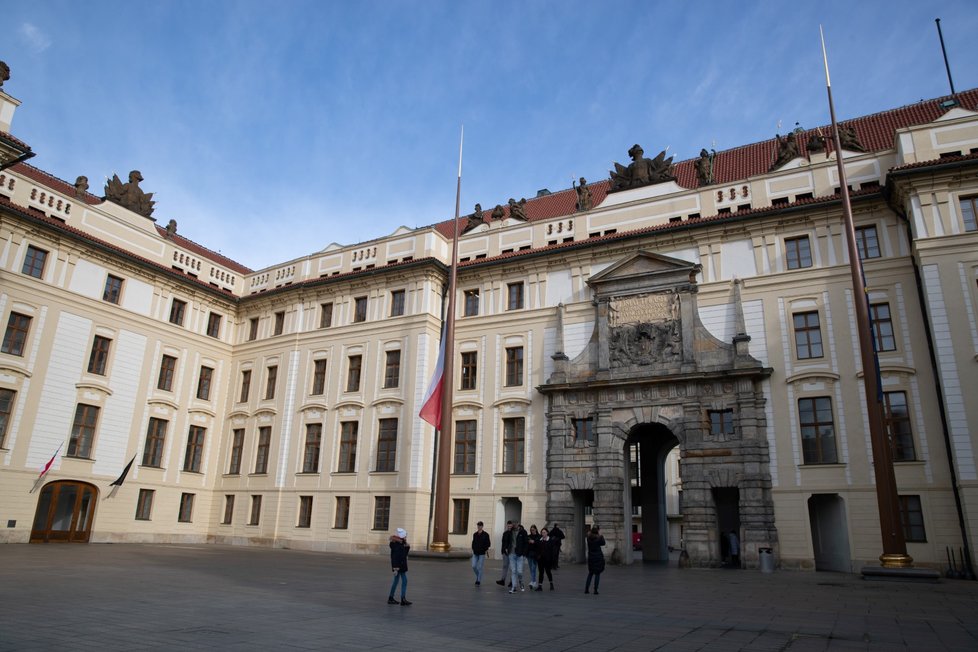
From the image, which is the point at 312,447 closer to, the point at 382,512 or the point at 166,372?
the point at 382,512

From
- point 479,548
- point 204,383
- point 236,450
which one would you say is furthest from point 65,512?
point 479,548

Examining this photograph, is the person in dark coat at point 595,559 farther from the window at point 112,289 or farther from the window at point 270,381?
the window at point 112,289

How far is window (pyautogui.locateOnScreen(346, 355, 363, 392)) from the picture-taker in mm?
36094

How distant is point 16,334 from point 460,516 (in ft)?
73.2

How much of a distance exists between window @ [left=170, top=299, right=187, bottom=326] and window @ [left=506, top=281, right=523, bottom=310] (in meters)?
19.4

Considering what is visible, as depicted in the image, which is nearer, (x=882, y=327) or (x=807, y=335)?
(x=882, y=327)

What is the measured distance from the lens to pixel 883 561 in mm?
20172

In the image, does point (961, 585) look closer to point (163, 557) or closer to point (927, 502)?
point (927, 502)

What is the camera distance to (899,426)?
81.4ft

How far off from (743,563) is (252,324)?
101 ft

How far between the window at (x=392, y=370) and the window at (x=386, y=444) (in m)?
1.95

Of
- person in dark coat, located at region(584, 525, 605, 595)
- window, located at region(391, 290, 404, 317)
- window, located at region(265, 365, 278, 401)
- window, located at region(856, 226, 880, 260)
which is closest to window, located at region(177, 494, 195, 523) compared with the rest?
window, located at region(265, 365, 278, 401)

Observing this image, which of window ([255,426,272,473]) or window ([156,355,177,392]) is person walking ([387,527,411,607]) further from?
window ([156,355,177,392])

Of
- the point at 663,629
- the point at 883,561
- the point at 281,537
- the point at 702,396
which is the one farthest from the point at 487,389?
the point at 663,629
